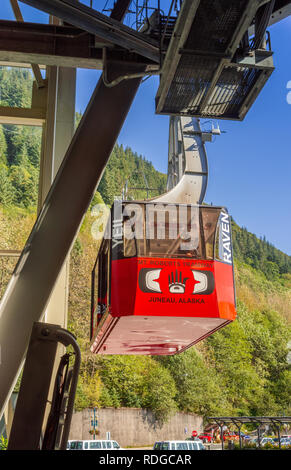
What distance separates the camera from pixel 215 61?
4293 mm

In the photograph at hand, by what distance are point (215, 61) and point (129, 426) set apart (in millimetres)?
36727

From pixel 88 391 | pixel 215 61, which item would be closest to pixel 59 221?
pixel 215 61

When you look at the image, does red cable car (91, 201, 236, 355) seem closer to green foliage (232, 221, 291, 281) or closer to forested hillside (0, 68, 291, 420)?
forested hillside (0, 68, 291, 420)

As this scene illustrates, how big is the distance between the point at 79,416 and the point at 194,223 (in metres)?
30.3

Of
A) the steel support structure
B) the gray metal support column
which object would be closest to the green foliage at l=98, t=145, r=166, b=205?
the gray metal support column

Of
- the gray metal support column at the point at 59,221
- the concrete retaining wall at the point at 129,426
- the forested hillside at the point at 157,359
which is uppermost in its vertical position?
the forested hillside at the point at 157,359

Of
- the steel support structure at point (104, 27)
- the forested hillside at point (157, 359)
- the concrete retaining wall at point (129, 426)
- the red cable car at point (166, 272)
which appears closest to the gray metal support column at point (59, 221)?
the steel support structure at point (104, 27)

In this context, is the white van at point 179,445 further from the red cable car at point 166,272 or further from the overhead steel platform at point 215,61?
the overhead steel platform at point 215,61

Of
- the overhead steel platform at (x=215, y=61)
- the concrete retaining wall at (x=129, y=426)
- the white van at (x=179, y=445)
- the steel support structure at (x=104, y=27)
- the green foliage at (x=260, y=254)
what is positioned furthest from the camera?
the green foliage at (x=260, y=254)

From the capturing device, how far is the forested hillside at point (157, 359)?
4128 centimetres

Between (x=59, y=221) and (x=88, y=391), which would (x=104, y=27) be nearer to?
(x=59, y=221)

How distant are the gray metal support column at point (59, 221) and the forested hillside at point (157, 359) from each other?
23.5m
